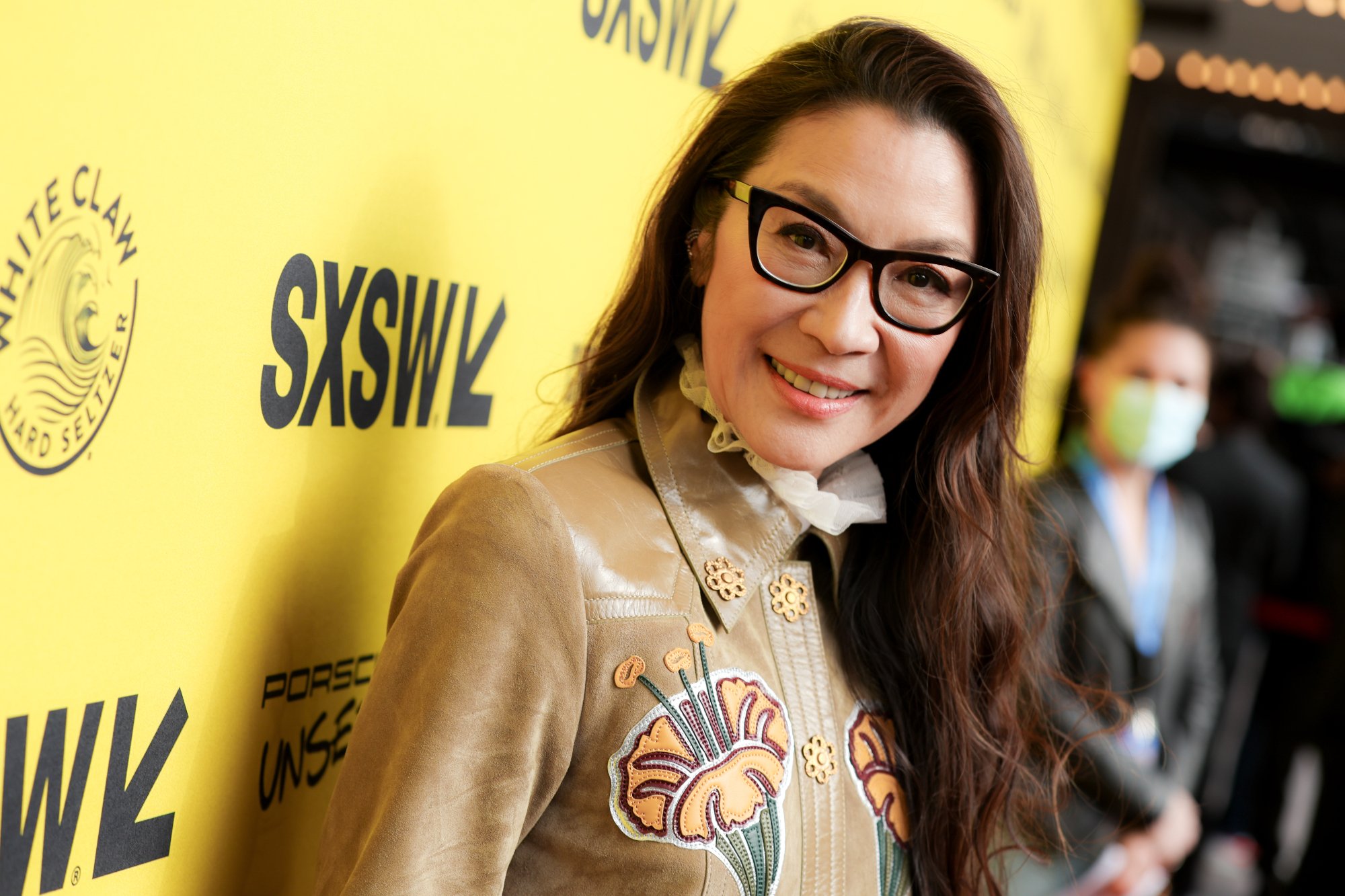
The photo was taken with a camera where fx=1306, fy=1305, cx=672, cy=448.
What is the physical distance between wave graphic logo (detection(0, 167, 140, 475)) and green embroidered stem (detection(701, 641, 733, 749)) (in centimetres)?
54

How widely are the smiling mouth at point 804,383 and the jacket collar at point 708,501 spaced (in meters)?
0.11

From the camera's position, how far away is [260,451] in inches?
45.3

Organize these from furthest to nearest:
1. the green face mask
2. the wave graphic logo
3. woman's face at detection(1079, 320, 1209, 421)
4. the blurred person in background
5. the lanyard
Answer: the blurred person in background
woman's face at detection(1079, 320, 1209, 421)
the green face mask
the lanyard
the wave graphic logo

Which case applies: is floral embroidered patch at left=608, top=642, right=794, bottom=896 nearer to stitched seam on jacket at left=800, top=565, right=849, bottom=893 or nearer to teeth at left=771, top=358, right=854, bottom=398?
stitched seam on jacket at left=800, top=565, right=849, bottom=893

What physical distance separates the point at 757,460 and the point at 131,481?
57 centimetres

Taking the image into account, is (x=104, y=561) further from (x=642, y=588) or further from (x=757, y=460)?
(x=757, y=460)

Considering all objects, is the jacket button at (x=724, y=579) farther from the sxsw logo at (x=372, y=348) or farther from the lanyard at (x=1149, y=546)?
the lanyard at (x=1149, y=546)

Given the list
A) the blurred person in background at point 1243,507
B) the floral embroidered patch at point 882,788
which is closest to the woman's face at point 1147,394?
the blurred person in background at point 1243,507

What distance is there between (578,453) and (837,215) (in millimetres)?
321

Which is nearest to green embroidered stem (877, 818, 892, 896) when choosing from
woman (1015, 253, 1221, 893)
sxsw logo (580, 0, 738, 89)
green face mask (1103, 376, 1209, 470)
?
sxsw logo (580, 0, 738, 89)

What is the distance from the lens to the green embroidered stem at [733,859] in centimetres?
113

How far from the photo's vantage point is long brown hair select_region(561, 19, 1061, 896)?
1.25 m

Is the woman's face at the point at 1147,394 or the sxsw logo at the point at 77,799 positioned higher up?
the woman's face at the point at 1147,394

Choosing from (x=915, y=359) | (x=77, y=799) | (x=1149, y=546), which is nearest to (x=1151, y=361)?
(x=1149, y=546)
